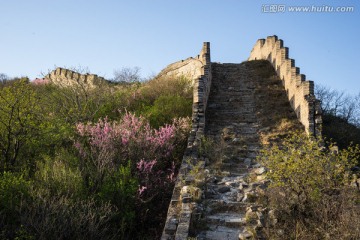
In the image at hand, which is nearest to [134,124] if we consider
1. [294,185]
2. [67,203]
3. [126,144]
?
[126,144]

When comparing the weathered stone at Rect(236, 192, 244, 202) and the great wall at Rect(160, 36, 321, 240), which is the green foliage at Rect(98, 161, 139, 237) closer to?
the great wall at Rect(160, 36, 321, 240)

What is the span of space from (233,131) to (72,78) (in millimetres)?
13898

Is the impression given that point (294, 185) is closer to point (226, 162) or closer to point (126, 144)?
point (226, 162)

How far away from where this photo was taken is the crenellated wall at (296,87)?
1166 centimetres

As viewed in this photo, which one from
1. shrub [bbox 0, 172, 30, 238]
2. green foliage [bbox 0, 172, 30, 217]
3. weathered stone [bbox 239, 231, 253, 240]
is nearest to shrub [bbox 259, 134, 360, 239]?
weathered stone [bbox 239, 231, 253, 240]

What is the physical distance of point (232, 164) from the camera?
408 inches

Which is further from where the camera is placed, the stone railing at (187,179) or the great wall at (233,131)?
the great wall at (233,131)

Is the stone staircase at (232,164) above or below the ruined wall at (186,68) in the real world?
below

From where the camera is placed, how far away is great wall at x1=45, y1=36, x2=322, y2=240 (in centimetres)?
761

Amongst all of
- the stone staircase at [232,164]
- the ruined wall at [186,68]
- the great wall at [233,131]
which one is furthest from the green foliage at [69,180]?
the ruined wall at [186,68]

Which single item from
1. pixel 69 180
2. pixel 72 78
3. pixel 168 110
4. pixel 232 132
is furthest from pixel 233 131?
pixel 72 78

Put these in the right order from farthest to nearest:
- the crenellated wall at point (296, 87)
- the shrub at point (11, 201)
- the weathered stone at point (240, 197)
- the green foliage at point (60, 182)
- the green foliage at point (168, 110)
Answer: the green foliage at point (168, 110)
the crenellated wall at point (296, 87)
the weathered stone at point (240, 197)
the green foliage at point (60, 182)
the shrub at point (11, 201)

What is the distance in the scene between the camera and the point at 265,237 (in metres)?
6.92

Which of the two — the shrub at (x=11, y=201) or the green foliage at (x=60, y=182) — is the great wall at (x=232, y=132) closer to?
the green foliage at (x=60, y=182)
